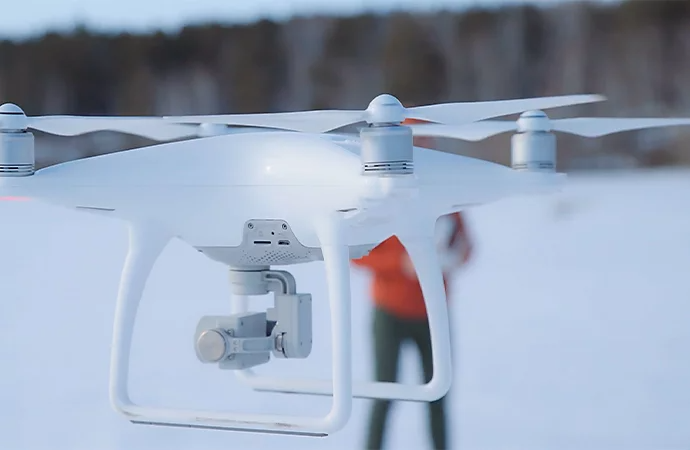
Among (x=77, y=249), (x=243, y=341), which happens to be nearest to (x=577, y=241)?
(x=77, y=249)

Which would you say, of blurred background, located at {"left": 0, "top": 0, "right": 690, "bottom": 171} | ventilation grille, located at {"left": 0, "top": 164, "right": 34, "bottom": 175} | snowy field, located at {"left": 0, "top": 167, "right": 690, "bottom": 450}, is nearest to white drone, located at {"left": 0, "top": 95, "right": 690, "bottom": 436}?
ventilation grille, located at {"left": 0, "top": 164, "right": 34, "bottom": 175}

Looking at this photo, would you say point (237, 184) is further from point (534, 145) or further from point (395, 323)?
point (395, 323)

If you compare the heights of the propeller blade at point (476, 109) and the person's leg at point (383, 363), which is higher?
the propeller blade at point (476, 109)

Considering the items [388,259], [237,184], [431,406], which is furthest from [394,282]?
[237,184]

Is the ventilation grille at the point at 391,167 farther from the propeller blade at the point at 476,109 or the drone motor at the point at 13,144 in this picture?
the drone motor at the point at 13,144

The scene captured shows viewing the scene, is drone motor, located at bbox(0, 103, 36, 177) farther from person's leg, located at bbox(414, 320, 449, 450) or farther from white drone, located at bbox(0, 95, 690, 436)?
person's leg, located at bbox(414, 320, 449, 450)

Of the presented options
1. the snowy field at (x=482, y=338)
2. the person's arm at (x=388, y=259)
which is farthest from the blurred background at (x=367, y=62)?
the person's arm at (x=388, y=259)
